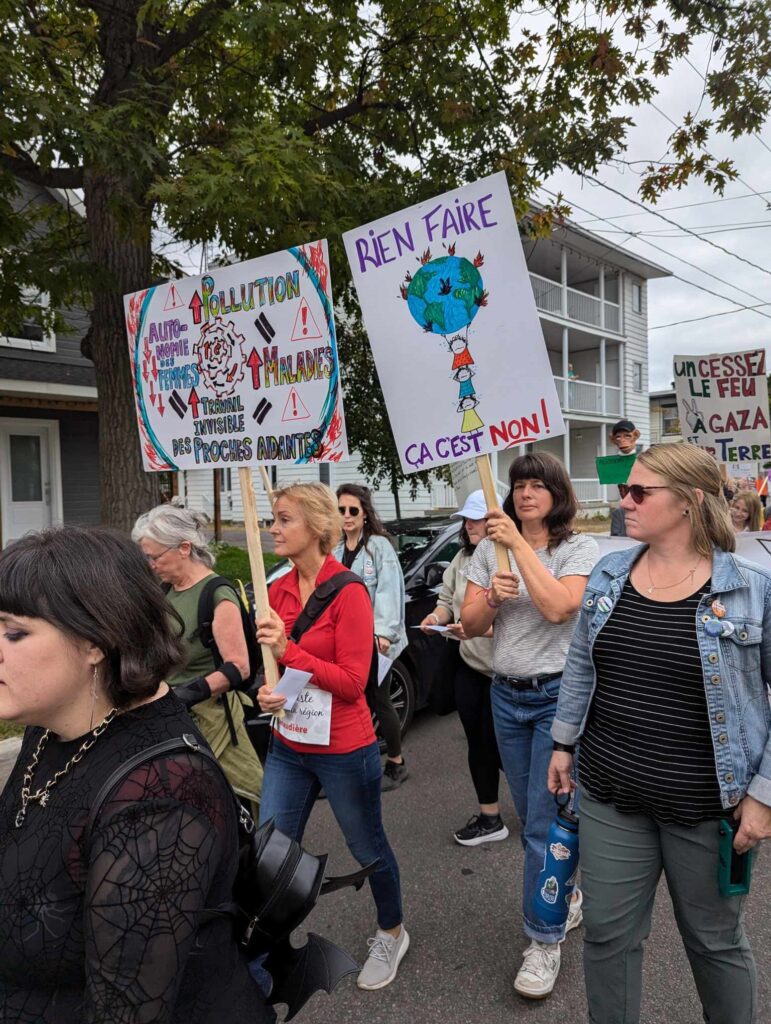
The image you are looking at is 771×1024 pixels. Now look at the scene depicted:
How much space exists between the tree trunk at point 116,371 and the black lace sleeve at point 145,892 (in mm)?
5062

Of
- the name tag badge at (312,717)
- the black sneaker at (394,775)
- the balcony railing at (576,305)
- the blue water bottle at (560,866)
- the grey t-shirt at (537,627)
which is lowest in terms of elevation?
the black sneaker at (394,775)

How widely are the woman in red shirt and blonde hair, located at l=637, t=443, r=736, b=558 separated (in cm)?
116

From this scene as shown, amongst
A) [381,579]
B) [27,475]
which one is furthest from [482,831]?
[27,475]

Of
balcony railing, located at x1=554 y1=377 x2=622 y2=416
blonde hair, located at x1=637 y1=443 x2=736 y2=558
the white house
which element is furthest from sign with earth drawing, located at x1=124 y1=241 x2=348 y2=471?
balcony railing, located at x1=554 y1=377 x2=622 y2=416

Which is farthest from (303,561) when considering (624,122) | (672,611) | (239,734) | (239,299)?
(624,122)

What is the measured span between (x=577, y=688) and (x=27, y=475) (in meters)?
12.0

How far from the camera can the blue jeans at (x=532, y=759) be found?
2.79 metres

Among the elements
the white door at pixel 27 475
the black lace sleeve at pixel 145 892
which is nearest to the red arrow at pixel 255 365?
the black lace sleeve at pixel 145 892

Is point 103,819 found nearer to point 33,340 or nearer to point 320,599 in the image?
point 320,599

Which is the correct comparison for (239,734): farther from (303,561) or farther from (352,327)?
(352,327)

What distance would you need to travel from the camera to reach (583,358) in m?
28.9

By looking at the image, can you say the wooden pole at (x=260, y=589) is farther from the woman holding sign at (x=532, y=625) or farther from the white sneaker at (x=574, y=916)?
the white sneaker at (x=574, y=916)

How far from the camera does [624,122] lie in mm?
6691

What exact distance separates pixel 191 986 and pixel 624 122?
7.34 meters
